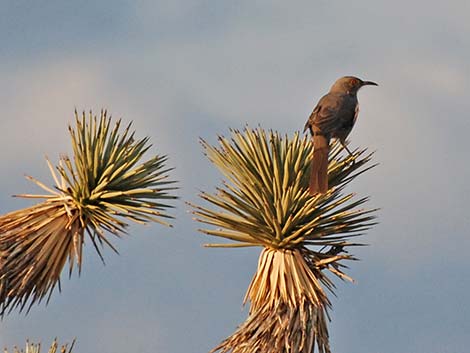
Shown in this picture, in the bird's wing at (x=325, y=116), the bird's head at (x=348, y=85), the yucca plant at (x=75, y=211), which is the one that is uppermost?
the bird's head at (x=348, y=85)

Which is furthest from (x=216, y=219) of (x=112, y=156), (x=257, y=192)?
(x=112, y=156)

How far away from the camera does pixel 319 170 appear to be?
6984 millimetres

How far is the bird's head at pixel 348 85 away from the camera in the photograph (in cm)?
1030

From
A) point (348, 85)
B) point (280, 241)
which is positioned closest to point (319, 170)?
point (280, 241)

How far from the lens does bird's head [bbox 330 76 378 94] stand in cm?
1030

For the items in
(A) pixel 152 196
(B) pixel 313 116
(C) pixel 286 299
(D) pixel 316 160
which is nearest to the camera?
(C) pixel 286 299

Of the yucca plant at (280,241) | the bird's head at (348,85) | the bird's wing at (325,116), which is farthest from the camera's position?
the bird's head at (348,85)

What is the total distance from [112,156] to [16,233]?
934 mm

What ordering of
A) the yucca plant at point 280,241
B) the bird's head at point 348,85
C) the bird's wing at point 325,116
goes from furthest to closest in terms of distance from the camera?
the bird's head at point 348,85 < the bird's wing at point 325,116 < the yucca plant at point 280,241

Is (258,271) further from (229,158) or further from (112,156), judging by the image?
(112,156)

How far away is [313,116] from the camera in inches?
371

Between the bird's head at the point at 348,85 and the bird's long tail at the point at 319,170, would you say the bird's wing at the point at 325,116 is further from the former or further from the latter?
the bird's long tail at the point at 319,170

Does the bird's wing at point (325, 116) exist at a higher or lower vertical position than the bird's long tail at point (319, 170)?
higher

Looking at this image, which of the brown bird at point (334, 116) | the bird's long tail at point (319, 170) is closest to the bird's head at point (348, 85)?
the brown bird at point (334, 116)
